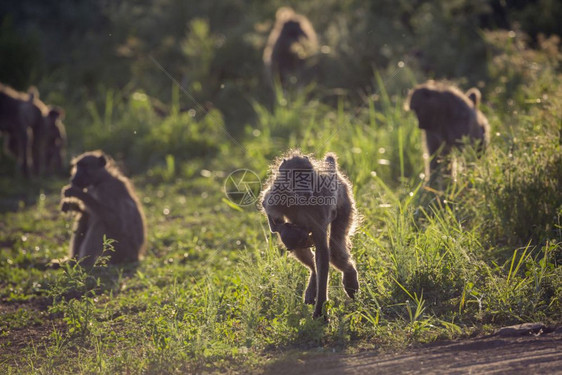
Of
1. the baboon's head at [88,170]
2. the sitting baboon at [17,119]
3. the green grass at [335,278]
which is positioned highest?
the sitting baboon at [17,119]

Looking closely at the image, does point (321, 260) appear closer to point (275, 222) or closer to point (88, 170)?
point (275, 222)

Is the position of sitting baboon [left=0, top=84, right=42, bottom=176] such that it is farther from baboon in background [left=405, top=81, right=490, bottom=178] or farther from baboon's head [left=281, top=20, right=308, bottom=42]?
baboon in background [left=405, top=81, right=490, bottom=178]

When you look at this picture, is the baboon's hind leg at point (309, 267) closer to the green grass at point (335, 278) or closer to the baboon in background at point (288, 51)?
the green grass at point (335, 278)

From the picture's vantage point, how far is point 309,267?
191 inches

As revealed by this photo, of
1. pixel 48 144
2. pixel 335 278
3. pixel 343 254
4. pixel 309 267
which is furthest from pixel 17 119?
pixel 343 254

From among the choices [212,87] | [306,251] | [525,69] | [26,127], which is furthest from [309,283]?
[212,87]

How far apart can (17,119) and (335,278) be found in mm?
7781

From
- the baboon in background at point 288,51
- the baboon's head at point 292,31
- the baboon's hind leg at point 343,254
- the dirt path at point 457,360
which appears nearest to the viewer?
the dirt path at point 457,360

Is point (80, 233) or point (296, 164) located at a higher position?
point (296, 164)

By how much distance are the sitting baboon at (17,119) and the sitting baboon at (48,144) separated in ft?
0.35

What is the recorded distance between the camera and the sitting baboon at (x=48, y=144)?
11555 mm

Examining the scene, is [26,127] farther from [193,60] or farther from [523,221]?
[523,221]

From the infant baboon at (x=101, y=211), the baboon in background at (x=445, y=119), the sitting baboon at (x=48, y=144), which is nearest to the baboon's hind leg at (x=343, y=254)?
the baboon in background at (x=445, y=119)

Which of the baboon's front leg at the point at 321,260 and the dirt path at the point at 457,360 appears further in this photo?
the baboon's front leg at the point at 321,260
